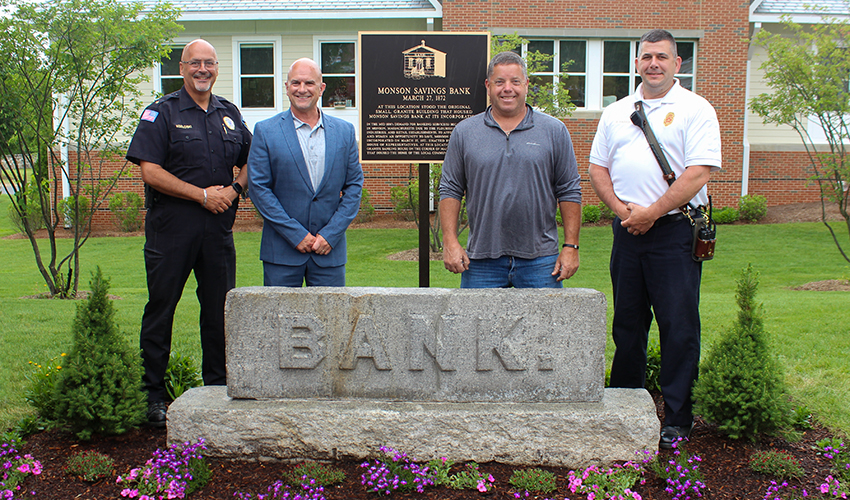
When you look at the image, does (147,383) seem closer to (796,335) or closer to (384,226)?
(796,335)

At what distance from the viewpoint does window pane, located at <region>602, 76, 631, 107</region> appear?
659 inches

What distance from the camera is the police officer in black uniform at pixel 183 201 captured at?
374 cm

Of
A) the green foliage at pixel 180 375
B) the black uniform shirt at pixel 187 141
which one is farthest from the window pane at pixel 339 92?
the green foliage at pixel 180 375

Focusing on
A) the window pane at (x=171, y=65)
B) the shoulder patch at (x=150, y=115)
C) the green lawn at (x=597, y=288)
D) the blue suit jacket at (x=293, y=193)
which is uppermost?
the window pane at (x=171, y=65)

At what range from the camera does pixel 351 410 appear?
10.9 feet

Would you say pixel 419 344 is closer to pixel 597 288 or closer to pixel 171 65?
pixel 597 288

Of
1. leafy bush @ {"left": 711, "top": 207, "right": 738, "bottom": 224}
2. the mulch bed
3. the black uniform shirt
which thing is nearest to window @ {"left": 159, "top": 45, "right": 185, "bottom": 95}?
leafy bush @ {"left": 711, "top": 207, "right": 738, "bottom": 224}

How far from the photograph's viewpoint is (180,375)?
4.16m

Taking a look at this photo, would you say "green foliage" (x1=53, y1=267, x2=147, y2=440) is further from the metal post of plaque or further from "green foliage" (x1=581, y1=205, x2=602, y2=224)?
"green foliage" (x1=581, y1=205, x2=602, y2=224)

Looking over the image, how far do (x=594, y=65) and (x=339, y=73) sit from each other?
20.9 feet

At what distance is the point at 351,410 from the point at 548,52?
1486 centimetres

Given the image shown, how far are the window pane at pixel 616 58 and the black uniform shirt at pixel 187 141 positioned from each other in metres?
14.4

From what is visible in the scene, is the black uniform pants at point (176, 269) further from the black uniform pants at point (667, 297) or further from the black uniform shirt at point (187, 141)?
the black uniform pants at point (667, 297)

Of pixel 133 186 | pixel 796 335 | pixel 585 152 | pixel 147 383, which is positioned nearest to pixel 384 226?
pixel 585 152
